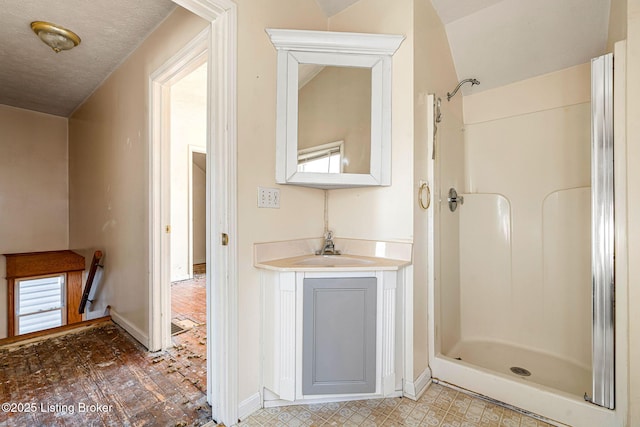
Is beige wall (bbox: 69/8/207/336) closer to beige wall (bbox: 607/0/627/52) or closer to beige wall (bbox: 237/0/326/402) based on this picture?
beige wall (bbox: 237/0/326/402)

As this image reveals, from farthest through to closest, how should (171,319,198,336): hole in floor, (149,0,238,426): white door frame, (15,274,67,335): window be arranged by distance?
(15,274,67,335): window → (171,319,198,336): hole in floor → (149,0,238,426): white door frame

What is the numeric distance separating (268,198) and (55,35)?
2.01 m

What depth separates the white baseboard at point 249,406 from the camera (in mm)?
1425

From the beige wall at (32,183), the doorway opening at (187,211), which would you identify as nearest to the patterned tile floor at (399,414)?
the doorway opening at (187,211)

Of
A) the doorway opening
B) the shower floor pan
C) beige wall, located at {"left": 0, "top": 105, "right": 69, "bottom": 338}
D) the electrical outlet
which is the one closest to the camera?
the electrical outlet

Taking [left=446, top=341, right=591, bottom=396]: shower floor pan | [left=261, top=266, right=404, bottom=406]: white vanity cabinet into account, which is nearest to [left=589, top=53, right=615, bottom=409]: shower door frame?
[left=446, top=341, right=591, bottom=396]: shower floor pan

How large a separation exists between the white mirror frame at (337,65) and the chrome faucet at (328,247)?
362 mm

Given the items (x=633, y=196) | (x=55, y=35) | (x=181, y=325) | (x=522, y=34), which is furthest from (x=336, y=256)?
(x=55, y=35)

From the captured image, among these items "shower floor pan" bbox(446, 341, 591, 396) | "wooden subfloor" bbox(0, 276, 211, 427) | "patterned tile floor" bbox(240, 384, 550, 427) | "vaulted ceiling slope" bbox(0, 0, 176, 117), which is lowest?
"shower floor pan" bbox(446, 341, 591, 396)

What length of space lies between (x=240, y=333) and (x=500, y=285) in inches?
77.5

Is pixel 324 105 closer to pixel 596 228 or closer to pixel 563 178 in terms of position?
pixel 596 228

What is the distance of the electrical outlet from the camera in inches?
60.1

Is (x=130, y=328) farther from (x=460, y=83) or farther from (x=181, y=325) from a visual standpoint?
(x=460, y=83)

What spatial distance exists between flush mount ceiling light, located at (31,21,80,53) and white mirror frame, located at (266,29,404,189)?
5.34 feet
